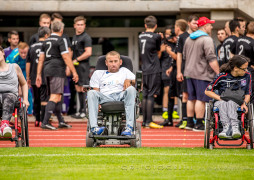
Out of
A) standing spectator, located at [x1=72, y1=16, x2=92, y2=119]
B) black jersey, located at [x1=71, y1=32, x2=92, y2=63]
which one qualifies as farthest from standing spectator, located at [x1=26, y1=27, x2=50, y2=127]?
black jersey, located at [x1=71, y1=32, x2=92, y2=63]

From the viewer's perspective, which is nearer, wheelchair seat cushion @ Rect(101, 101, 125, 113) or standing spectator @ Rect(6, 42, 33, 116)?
wheelchair seat cushion @ Rect(101, 101, 125, 113)

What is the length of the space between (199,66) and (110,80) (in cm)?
297

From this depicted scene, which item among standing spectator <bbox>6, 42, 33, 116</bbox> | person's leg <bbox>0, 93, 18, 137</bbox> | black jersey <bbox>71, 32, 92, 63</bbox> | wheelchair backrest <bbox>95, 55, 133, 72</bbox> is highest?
black jersey <bbox>71, 32, 92, 63</bbox>

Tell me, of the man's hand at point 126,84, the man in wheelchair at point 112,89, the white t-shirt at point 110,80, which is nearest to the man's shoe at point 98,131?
the man in wheelchair at point 112,89

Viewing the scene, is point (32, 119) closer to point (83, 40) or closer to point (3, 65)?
point (83, 40)

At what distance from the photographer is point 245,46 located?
12008 millimetres

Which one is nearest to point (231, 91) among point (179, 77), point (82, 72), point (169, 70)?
point (179, 77)

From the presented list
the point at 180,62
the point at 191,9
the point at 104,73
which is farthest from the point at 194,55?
the point at 191,9

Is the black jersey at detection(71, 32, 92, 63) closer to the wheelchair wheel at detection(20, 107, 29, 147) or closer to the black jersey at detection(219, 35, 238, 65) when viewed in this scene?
the black jersey at detection(219, 35, 238, 65)

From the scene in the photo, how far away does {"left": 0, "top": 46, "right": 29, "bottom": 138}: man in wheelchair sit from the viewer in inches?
372

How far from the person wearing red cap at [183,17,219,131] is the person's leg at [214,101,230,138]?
3.03 metres

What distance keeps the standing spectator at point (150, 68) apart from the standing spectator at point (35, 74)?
6.95ft

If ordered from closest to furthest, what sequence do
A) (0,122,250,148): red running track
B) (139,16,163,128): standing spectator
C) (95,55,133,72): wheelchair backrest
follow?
(95,55,133,72): wheelchair backrest → (0,122,250,148): red running track → (139,16,163,128): standing spectator

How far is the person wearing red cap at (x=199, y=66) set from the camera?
12.5 metres
